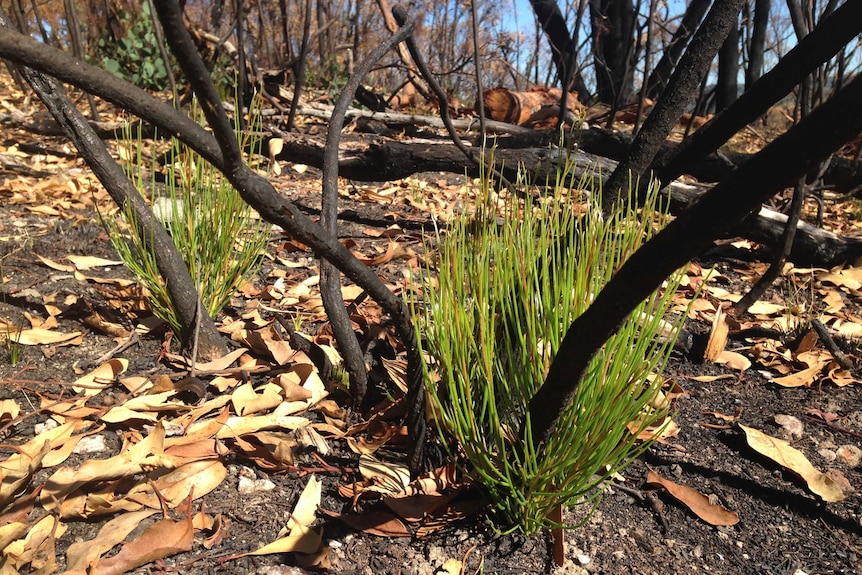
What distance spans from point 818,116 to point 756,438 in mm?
1258

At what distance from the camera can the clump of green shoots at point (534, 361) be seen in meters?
1.11

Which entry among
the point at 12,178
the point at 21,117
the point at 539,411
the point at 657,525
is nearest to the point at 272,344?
the point at 539,411

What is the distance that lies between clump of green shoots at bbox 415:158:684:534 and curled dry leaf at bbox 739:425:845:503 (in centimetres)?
53

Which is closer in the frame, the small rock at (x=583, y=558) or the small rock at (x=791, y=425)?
the small rock at (x=583, y=558)

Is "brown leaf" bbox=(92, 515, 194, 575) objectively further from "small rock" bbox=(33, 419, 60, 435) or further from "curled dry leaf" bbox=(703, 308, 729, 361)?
"curled dry leaf" bbox=(703, 308, 729, 361)

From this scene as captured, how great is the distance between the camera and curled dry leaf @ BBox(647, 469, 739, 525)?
1.34 meters

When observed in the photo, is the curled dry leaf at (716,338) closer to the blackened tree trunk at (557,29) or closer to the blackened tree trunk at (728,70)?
the blackened tree trunk at (728,70)

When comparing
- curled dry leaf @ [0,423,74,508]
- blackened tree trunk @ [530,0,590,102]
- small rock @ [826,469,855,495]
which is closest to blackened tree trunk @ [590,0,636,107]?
blackened tree trunk @ [530,0,590,102]

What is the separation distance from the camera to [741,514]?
4.55ft

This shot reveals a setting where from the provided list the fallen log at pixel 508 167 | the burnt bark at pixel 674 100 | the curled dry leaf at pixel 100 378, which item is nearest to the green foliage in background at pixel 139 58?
the fallen log at pixel 508 167

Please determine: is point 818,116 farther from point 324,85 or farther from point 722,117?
point 324,85

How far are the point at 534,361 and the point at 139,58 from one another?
5326 mm

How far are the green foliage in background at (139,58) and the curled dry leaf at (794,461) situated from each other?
200 inches

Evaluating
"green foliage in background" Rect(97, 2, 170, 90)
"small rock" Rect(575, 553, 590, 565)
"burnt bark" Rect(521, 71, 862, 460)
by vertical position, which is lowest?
"small rock" Rect(575, 553, 590, 565)
